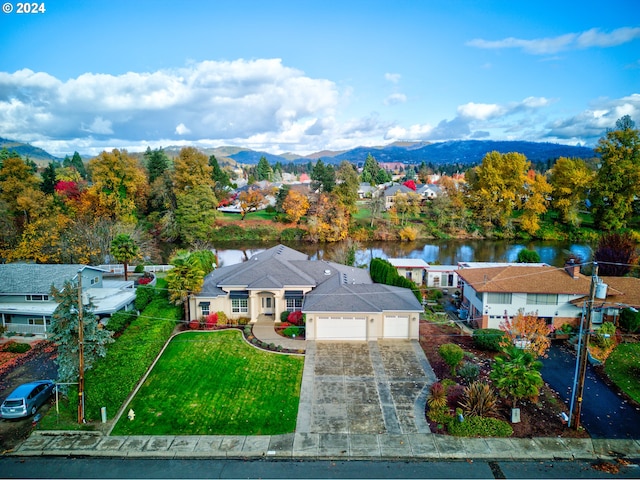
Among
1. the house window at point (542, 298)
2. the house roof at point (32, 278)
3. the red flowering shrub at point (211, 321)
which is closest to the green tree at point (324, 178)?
the red flowering shrub at point (211, 321)

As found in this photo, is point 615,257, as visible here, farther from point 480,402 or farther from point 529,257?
point 480,402

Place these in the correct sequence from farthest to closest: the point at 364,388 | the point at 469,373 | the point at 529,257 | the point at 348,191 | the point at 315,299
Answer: the point at 348,191
the point at 529,257
the point at 315,299
the point at 469,373
the point at 364,388

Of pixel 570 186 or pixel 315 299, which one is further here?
pixel 570 186

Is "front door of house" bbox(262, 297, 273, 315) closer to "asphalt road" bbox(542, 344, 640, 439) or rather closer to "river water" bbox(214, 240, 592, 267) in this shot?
"asphalt road" bbox(542, 344, 640, 439)

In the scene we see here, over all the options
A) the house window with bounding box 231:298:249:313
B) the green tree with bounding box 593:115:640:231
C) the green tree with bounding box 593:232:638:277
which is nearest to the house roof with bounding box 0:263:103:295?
the house window with bounding box 231:298:249:313

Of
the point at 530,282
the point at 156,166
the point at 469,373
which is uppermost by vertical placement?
the point at 156,166

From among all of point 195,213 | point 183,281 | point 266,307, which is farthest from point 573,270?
point 195,213

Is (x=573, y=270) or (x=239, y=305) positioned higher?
(x=573, y=270)

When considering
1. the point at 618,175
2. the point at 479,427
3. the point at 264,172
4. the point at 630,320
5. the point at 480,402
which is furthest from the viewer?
the point at 264,172
